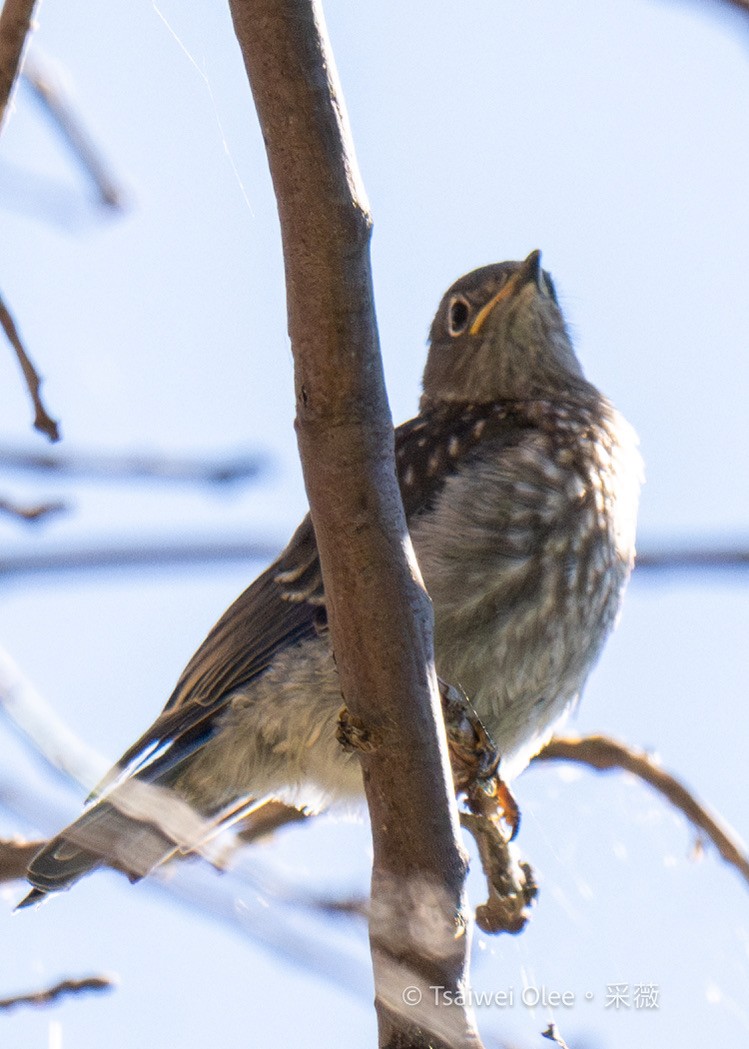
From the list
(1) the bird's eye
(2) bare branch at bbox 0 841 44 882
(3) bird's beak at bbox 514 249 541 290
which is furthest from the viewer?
(1) the bird's eye

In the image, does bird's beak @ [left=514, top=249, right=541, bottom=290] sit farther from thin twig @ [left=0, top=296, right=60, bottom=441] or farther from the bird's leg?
thin twig @ [left=0, top=296, right=60, bottom=441]

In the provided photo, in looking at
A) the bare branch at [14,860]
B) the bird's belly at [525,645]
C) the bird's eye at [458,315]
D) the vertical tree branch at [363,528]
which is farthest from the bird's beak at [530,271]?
the vertical tree branch at [363,528]

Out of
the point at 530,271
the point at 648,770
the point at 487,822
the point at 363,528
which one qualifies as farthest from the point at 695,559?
the point at 530,271

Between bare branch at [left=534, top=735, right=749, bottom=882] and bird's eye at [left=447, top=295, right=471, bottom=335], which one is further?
bird's eye at [left=447, top=295, right=471, bottom=335]

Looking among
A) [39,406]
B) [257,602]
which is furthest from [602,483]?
[39,406]

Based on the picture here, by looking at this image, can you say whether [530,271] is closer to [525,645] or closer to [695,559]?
[525,645]

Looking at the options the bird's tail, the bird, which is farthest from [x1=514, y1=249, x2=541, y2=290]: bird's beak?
the bird's tail

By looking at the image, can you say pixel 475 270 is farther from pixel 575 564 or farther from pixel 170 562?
pixel 170 562
